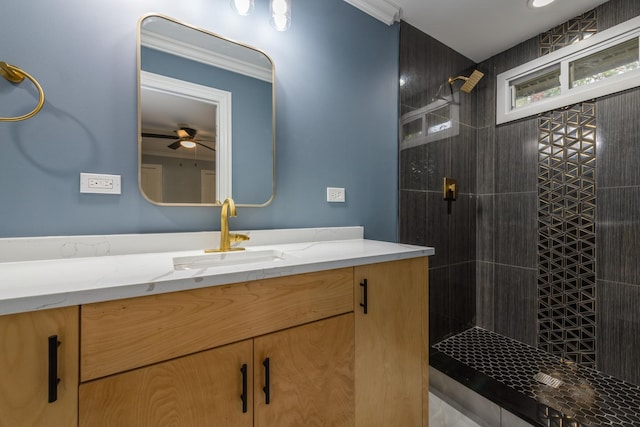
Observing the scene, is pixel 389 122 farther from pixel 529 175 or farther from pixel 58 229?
pixel 58 229

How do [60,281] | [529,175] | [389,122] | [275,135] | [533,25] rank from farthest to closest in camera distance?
[529,175] < [533,25] < [389,122] < [275,135] < [60,281]

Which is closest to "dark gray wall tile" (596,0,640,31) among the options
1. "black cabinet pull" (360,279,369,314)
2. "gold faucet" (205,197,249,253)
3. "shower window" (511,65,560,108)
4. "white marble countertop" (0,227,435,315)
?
"shower window" (511,65,560,108)

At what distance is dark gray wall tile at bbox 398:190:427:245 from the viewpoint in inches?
74.9

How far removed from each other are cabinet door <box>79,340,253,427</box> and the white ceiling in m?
2.02

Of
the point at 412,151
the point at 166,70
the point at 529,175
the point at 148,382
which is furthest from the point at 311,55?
the point at 529,175

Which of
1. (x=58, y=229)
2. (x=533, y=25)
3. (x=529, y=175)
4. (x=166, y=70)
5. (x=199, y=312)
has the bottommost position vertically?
(x=199, y=312)

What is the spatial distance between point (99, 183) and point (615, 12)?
304cm

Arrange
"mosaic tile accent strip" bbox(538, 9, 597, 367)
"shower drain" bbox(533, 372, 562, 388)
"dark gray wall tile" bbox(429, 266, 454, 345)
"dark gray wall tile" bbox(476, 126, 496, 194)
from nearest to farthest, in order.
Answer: "shower drain" bbox(533, 372, 562, 388) < "mosaic tile accent strip" bbox(538, 9, 597, 367) < "dark gray wall tile" bbox(429, 266, 454, 345) < "dark gray wall tile" bbox(476, 126, 496, 194)

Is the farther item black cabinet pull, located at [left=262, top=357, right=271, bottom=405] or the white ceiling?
the white ceiling

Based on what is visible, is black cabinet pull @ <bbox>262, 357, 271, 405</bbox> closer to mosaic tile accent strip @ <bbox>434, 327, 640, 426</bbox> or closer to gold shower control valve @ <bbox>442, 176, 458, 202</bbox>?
mosaic tile accent strip @ <bbox>434, 327, 640, 426</bbox>

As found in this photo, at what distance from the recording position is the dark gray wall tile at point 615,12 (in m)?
1.65

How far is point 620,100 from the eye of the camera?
5.57ft

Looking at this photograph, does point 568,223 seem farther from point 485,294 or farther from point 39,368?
point 39,368

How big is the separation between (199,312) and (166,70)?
1.05 metres
